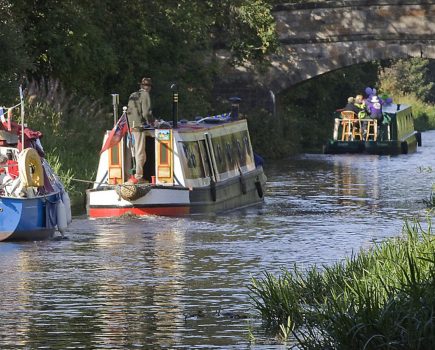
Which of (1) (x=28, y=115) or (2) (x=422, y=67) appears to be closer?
(1) (x=28, y=115)

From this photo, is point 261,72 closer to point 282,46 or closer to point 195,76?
point 282,46

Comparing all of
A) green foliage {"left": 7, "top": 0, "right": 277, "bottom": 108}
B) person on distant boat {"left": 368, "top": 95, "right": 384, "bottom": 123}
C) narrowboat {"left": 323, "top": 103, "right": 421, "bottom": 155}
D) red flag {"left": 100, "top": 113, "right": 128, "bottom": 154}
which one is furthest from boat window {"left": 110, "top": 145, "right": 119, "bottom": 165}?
person on distant boat {"left": 368, "top": 95, "right": 384, "bottom": 123}

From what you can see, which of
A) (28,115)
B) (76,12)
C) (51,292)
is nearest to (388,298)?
(51,292)

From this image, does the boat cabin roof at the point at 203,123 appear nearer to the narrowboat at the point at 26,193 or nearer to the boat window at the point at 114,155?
the boat window at the point at 114,155

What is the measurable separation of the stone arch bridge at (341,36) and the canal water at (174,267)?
55.6 feet

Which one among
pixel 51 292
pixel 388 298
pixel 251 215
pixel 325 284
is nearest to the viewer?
pixel 388 298

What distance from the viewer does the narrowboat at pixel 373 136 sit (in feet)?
154

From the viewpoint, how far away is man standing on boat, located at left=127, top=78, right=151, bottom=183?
24.1 m

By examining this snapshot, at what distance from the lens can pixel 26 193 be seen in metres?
19.7

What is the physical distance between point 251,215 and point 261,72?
2222 centimetres

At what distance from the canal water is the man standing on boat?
1.01 metres

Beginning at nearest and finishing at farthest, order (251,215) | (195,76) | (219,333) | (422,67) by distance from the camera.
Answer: (219,333) → (251,215) → (195,76) → (422,67)

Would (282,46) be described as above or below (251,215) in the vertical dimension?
above

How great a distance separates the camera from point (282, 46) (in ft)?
157
